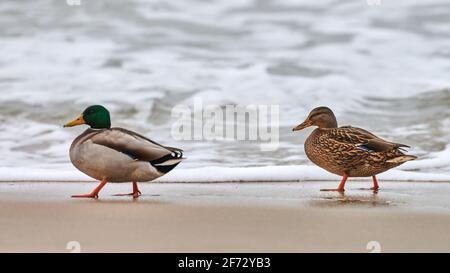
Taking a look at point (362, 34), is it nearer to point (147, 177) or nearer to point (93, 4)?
point (93, 4)

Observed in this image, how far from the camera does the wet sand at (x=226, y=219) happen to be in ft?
14.8

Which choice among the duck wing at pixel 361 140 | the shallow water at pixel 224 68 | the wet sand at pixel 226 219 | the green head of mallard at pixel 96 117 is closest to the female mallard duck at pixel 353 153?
the duck wing at pixel 361 140

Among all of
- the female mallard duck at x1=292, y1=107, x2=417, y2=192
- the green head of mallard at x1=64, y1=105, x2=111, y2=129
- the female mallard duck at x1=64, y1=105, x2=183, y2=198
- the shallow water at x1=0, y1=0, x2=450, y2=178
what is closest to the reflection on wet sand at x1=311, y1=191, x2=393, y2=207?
the female mallard duck at x1=292, y1=107, x2=417, y2=192

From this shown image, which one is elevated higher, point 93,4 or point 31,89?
point 93,4

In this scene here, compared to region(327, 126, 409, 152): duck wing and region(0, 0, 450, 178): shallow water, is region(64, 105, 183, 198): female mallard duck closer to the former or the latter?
region(327, 126, 409, 152): duck wing

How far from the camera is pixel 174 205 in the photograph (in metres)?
5.80

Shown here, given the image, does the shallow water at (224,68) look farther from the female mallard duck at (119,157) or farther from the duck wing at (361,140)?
the female mallard duck at (119,157)

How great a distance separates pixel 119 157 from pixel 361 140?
1889 millimetres

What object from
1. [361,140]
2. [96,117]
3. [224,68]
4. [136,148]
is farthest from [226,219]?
[224,68]

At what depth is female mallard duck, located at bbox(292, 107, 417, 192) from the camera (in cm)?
659

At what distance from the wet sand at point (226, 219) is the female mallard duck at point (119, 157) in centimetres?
19

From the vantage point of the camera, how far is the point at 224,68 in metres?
12.6
